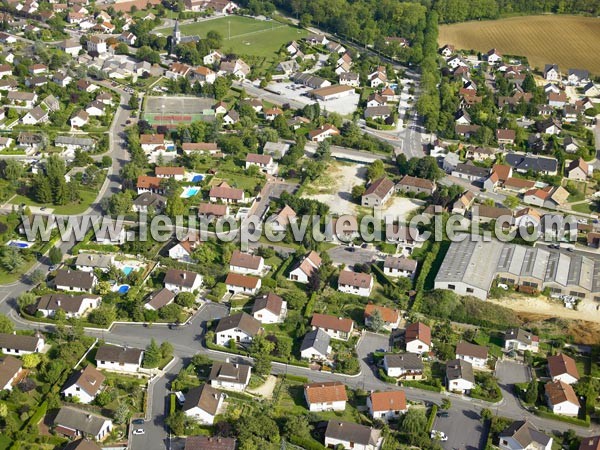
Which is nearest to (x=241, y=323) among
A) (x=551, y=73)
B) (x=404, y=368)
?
(x=404, y=368)

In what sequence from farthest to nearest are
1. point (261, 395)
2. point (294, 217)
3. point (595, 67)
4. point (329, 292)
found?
point (595, 67) → point (294, 217) → point (329, 292) → point (261, 395)

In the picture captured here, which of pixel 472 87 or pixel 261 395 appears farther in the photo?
pixel 472 87

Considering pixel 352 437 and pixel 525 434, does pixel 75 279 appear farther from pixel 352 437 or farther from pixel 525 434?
pixel 525 434

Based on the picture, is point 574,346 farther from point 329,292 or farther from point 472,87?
point 472,87

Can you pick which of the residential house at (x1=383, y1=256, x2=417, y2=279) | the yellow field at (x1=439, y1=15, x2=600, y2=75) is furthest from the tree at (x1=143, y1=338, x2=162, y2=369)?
the yellow field at (x1=439, y1=15, x2=600, y2=75)

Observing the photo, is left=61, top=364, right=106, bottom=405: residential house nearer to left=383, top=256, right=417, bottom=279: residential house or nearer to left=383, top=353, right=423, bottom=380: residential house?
left=383, top=353, right=423, bottom=380: residential house

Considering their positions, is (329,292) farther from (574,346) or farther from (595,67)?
(595,67)

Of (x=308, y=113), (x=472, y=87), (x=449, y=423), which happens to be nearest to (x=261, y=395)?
(x=449, y=423)

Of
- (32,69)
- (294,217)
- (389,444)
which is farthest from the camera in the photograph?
(32,69)
